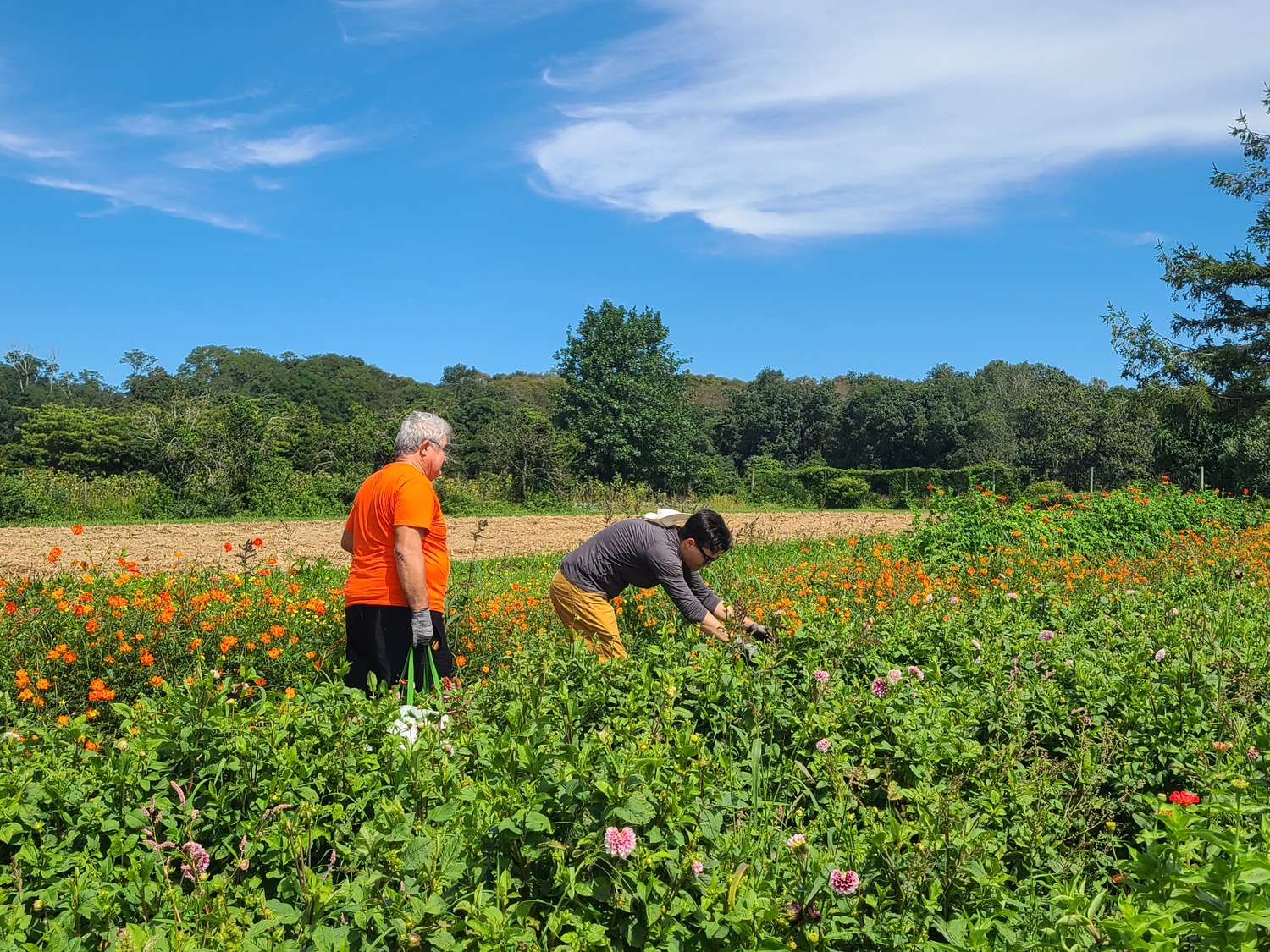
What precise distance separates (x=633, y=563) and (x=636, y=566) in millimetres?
22

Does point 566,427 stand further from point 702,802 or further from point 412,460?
point 702,802

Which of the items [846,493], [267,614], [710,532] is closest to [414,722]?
[710,532]

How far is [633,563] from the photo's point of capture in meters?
4.65

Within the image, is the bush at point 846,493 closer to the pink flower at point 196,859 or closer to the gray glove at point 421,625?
Answer: the gray glove at point 421,625

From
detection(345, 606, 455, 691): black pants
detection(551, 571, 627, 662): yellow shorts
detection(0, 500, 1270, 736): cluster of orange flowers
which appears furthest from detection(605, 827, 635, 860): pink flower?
detection(551, 571, 627, 662): yellow shorts

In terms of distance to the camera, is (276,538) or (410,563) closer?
(410,563)

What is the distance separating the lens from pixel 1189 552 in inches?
319

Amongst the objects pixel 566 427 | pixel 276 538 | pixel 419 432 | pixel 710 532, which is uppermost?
pixel 566 427

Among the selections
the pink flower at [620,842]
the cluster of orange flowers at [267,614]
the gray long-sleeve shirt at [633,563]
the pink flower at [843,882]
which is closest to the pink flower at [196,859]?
the pink flower at [620,842]

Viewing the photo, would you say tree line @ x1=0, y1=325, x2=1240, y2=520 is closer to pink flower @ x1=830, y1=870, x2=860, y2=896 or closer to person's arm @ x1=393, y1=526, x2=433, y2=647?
person's arm @ x1=393, y1=526, x2=433, y2=647

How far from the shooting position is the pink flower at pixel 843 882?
1.81m

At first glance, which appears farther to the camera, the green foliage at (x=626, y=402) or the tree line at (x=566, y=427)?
the green foliage at (x=626, y=402)

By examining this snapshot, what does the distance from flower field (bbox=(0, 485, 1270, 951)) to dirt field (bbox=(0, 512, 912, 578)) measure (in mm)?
8588

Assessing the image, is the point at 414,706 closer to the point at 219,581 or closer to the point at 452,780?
the point at 452,780
